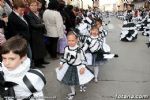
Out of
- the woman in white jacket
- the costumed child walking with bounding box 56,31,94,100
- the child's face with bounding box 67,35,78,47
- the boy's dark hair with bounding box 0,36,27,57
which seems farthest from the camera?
the woman in white jacket

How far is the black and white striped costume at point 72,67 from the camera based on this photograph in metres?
6.42

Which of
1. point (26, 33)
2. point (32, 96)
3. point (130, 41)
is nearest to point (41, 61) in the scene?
point (26, 33)

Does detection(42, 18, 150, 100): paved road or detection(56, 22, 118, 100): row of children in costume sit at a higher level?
detection(56, 22, 118, 100): row of children in costume

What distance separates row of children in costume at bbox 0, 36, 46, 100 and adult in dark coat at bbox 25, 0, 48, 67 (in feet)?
16.6

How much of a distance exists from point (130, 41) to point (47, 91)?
9.82m

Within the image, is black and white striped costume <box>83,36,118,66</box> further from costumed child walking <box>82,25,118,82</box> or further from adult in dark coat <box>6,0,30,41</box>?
adult in dark coat <box>6,0,30,41</box>

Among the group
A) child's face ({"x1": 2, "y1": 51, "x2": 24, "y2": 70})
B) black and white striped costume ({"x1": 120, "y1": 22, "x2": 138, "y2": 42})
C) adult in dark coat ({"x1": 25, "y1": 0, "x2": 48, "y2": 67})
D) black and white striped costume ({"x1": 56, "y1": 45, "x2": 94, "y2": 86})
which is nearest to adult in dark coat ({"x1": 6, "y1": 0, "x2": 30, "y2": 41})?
adult in dark coat ({"x1": 25, "y1": 0, "x2": 48, "y2": 67})

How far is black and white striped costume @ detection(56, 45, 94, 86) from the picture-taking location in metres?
6.42

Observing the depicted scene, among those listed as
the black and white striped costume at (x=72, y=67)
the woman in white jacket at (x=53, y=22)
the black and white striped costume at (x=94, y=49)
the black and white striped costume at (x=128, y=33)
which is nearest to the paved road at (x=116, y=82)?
the black and white striped costume at (x=72, y=67)

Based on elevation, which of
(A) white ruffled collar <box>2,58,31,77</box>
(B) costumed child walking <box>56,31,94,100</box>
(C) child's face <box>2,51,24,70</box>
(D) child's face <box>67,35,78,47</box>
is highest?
(C) child's face <box>2,51,24,70</box>

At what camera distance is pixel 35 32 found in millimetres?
9078

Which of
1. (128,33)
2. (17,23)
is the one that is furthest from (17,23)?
(128,33)

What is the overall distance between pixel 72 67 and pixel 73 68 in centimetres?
3

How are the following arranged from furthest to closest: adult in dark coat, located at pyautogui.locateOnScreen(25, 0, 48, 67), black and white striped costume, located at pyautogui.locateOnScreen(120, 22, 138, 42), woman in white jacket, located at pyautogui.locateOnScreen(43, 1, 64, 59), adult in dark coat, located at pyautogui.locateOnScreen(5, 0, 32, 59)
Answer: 1. black and white striped costume, located at pyautogui.locateOnScreen(120, 22, 138, 42)
2. woman in white jacket, located at pyautogui.locateOnScreen(43, 1, 64, 59)
3. adult in dark coat, located at pyautogui.locateOnScreen(25, 0, 48, 67)
4. adult in dark coat, located at pyautogui.locateOnScreen(5, 0, 32, 59)
